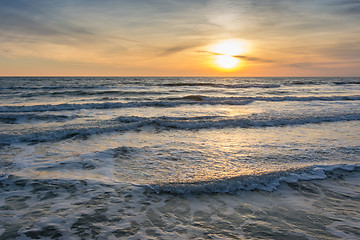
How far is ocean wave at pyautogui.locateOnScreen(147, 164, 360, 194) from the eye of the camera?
4676mm

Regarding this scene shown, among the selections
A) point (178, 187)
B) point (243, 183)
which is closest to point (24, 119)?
point (178, 187)

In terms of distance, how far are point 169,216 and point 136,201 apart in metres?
0.77

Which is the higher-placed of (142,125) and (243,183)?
(142,125)

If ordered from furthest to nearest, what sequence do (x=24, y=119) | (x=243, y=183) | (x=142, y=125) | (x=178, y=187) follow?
(x=24, y=119) < (x=142, y=125) < (x=243, y=183) < (x=178, y=187)

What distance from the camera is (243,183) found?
4891mm

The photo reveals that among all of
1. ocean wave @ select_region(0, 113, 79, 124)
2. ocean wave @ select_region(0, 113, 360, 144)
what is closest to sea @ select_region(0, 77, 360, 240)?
ocean wave @ select_region(0, 113, 360, 144)

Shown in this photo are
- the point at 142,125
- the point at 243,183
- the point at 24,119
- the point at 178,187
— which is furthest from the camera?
the point at 24,119

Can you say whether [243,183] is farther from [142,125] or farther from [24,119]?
[24,119]

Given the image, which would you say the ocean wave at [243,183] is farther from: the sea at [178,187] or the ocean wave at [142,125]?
the ocean wave at [142,125]

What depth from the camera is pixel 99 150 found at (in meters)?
7.42

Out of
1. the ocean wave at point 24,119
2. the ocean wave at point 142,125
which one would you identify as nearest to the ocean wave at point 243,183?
the ocean wave at point 142,125

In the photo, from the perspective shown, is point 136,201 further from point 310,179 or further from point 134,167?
point 310,179

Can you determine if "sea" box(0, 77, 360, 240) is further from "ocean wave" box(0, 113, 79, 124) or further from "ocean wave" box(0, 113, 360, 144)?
"ocean wave" box(0, 113, 79, 124)

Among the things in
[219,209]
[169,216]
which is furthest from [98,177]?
[219,209]
